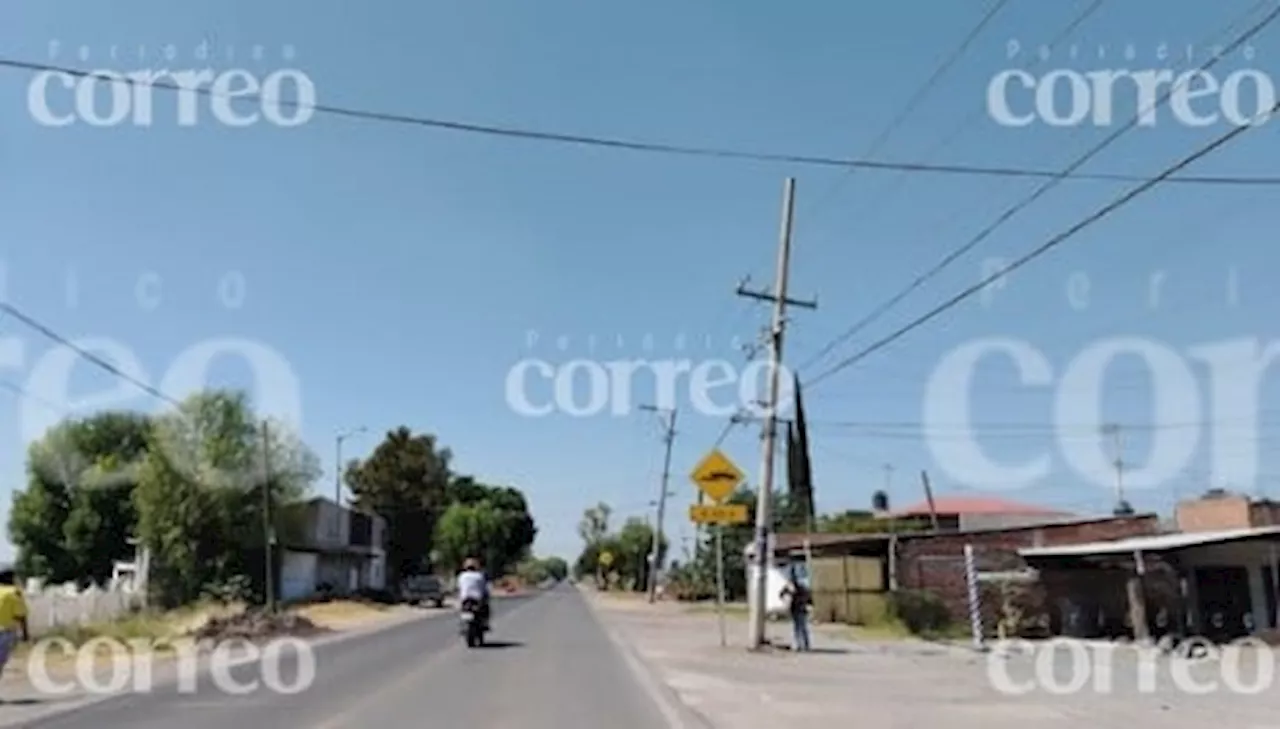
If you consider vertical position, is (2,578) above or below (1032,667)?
above

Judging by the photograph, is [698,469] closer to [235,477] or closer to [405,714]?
[405,714]

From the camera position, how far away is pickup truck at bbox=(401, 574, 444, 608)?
250 ft

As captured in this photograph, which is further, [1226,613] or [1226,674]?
[1226,613]

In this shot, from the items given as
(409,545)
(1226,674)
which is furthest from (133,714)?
(409,545)

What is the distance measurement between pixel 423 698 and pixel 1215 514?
1198 inches

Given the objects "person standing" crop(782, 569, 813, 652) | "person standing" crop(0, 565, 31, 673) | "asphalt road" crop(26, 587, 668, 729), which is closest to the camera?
"asphalt road" crop(26, 587, 668, 729)

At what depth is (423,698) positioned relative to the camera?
1841cm

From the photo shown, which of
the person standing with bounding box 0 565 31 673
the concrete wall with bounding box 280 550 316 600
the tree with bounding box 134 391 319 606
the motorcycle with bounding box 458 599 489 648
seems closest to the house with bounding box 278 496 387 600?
the concrete wall with bounding box 280 550 316 600

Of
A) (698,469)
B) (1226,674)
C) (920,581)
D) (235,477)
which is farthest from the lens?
(235,477)

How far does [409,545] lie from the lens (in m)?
109

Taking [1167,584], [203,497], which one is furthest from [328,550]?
[1167,584]

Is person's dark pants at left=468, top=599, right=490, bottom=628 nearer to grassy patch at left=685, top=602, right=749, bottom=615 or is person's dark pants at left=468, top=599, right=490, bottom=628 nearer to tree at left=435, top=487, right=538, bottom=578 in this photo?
grassy patch at left=685, top=602, right=749, bottom=615

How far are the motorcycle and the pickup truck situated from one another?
146 ft

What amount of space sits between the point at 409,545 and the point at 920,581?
73873 millimetres
